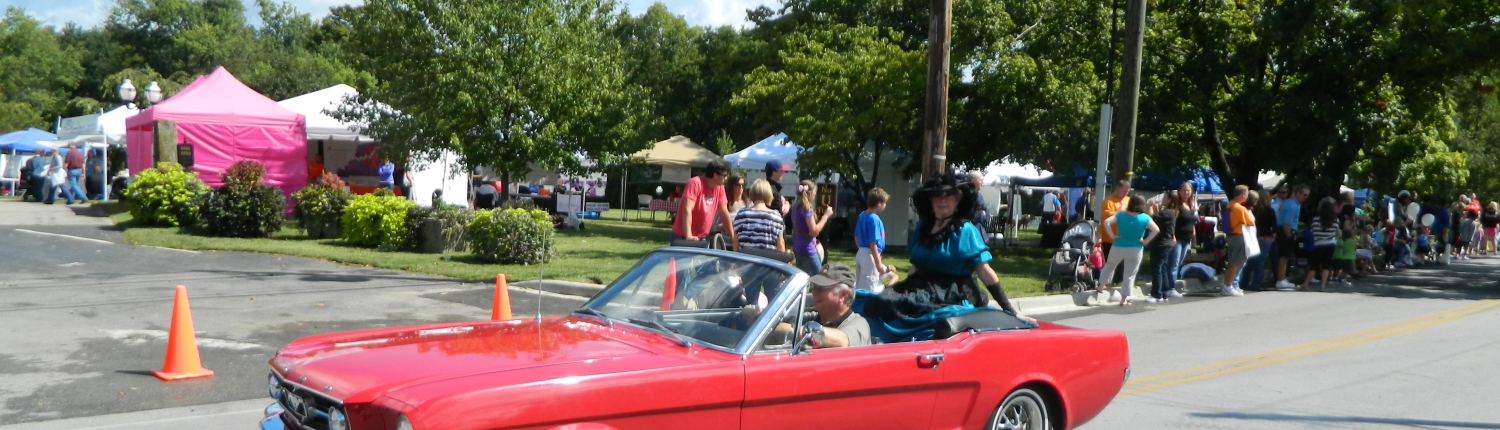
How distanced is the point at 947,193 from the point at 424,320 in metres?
5.70

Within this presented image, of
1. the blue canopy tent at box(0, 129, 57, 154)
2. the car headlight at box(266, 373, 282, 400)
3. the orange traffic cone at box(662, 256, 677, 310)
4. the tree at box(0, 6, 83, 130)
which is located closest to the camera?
the car headlight at box(266, 373, 282, 400)

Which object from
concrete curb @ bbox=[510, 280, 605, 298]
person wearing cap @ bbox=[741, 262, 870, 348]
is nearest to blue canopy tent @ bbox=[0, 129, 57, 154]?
concrete curb @ bbox=[510, 280, 605, 298]

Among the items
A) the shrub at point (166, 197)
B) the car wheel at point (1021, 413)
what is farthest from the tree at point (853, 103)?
the car wheel at point (1021, 413)

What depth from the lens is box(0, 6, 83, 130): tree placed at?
202 feet

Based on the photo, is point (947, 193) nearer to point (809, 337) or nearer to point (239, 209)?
point (809, 337)

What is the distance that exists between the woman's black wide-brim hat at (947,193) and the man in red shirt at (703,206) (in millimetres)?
3221

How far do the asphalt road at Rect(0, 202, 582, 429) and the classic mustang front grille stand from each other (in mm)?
2387

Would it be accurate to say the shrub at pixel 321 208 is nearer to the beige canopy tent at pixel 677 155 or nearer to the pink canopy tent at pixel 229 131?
the pink canopy tent at pixel 229 131

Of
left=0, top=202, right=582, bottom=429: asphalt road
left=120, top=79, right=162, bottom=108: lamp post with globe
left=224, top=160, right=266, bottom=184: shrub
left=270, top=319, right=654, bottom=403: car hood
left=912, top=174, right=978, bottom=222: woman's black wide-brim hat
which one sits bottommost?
left=0, top=202, right=582, bottom=429: asphalt road

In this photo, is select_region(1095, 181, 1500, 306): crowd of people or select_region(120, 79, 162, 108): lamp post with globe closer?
select_region(1095, 181, 1500, 306): crowd of people

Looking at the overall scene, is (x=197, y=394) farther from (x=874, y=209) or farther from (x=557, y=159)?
(x=557, y=159)

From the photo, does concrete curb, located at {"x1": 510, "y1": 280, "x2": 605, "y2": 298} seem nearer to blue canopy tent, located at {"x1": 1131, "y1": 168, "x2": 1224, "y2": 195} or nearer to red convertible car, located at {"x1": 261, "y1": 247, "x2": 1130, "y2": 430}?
red convertible car, located at {"x1": 261, "y1": 247, "x2": 1130, "y2": 430}

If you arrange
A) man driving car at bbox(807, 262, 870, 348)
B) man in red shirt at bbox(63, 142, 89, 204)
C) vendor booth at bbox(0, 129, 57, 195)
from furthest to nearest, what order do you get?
vendor booth at bbox(0, 129, 57, 195) → man in red shirt at bbox(63, 142, 89, 204) → man driving car at bbox(807, 262, 870, 348)

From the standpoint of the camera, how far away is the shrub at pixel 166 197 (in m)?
19.1
